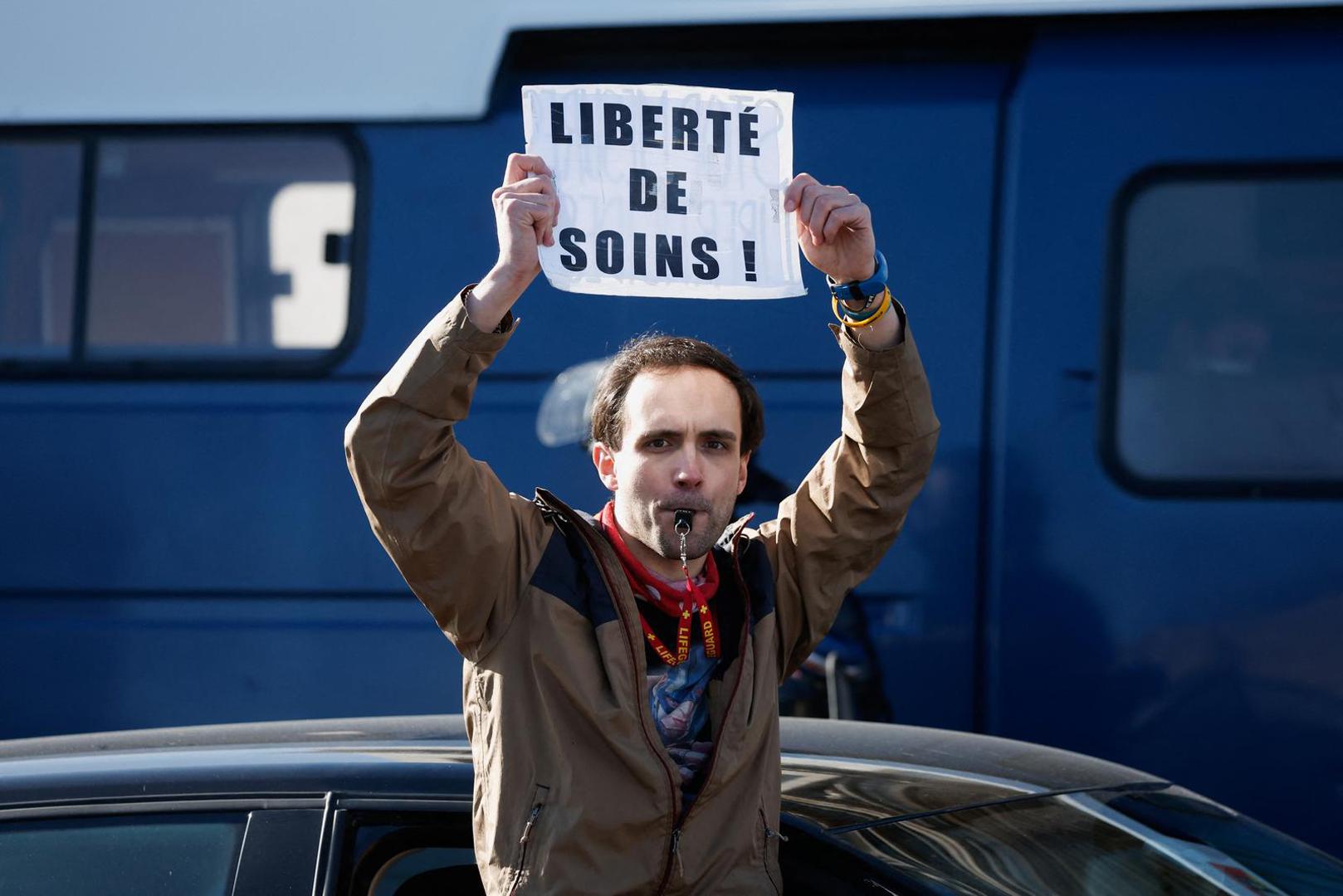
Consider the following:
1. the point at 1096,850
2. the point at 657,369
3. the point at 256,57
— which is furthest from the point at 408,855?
the point at 256,57

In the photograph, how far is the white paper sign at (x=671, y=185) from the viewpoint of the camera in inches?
85.4

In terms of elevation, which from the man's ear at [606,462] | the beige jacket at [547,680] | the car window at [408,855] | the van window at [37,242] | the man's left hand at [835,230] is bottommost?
the car window at [408,855]

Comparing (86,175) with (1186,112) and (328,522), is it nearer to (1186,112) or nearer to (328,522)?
(328,522)

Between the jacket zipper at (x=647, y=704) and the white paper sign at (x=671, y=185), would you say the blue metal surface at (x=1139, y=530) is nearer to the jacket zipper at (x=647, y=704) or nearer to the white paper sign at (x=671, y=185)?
the white paper sign at (x=671, y=185)

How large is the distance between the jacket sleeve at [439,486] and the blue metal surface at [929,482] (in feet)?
6.69

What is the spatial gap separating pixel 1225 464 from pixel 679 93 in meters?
2.36

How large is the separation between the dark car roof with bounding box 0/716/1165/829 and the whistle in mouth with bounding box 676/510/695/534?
0.49 m

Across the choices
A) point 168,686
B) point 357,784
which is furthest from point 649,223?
point 168,686

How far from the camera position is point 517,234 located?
201cm

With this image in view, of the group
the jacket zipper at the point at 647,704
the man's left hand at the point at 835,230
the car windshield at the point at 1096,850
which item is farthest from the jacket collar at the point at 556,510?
the car windshield at the point at 1096,850

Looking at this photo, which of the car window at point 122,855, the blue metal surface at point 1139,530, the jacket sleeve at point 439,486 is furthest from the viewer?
the blue metal surface at point 1139,530

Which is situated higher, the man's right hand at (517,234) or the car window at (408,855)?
the man's right hand at (517,234)

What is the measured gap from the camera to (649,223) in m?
2.19

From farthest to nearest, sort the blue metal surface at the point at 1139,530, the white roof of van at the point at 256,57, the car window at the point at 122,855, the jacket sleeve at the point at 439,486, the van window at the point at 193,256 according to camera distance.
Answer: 1. the van window at the point at 193,256
2. the white roof of van at the point at 256,57
3. the blue metal surface at the point at 1139,530
4. the car window at the point at 122,855
5. the jacket sleeve at the point at 439,486
